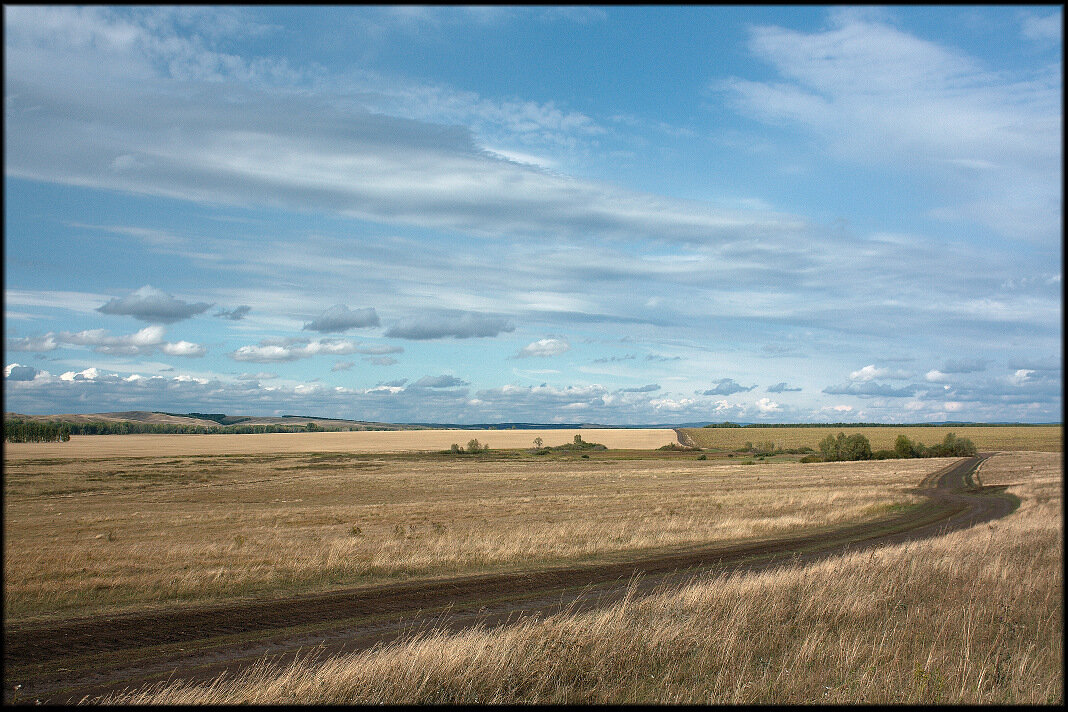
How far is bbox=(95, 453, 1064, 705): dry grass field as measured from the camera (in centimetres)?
895

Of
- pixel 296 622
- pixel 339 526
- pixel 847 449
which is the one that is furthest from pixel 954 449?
pixel 296 622

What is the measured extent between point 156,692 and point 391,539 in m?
16.8

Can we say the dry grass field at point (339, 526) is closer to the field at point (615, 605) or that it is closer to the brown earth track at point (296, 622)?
the field at point (615, 605)

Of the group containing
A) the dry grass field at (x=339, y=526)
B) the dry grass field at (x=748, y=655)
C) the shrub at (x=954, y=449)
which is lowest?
the shrub at (x=954, y=449)

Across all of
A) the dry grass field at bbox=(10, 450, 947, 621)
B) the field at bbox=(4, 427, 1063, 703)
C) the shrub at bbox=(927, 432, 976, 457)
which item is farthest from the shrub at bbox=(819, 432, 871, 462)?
the field at bbox=(4, 427, 1063, 703)

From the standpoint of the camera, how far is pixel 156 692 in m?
9.74

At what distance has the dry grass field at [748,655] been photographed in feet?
29.4

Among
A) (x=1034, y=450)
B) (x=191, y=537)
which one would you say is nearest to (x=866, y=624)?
(x=191, y=537)

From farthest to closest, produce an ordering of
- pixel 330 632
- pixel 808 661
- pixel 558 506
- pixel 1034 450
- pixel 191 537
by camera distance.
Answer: pixel 1034 450 < pixel 558 506 < pixel 191 537 < pixel 330 632 < pixel 808 661

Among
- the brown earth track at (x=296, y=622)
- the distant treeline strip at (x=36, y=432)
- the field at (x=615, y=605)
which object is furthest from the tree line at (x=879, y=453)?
the distant treeline strip at (x=36, y=432)

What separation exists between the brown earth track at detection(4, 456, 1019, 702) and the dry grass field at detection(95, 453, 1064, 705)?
1523 mm

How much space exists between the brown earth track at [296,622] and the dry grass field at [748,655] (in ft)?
5.00

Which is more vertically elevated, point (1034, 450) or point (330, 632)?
point (330, 632)

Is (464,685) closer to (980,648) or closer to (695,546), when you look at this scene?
(980,648)
